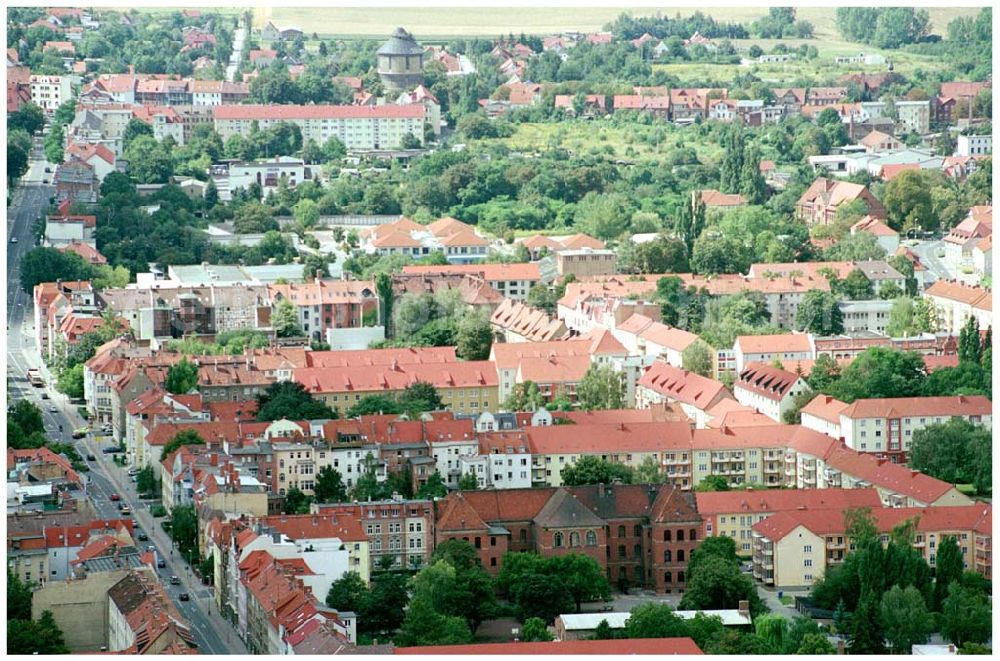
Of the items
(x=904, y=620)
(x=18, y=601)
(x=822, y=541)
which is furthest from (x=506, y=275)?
(x=904, y=620)

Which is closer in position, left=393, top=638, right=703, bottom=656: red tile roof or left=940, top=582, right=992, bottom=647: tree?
left=393, top=638, right=703, bottom=656: red tile roof

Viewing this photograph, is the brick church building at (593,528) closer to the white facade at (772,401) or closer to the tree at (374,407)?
the tree at (374,407)

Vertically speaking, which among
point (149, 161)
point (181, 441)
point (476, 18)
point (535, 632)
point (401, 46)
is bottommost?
point (535, 632)

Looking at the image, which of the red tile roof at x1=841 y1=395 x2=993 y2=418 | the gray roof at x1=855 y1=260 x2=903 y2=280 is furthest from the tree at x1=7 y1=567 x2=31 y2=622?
the gray roof at x1=855 y1=260 x2=903 y2=280

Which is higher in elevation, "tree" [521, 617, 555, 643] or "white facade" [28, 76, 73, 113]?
"white facade" [28, 76, 73, 113]

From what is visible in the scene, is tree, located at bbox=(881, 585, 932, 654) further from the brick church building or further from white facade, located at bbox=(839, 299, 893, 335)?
white facade, located at bbox=(839, 299, 893, 335)

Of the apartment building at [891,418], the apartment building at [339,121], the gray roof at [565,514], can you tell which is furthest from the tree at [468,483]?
the apartment building at [339,121]

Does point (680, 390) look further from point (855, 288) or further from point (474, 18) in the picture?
point (474, 18)
